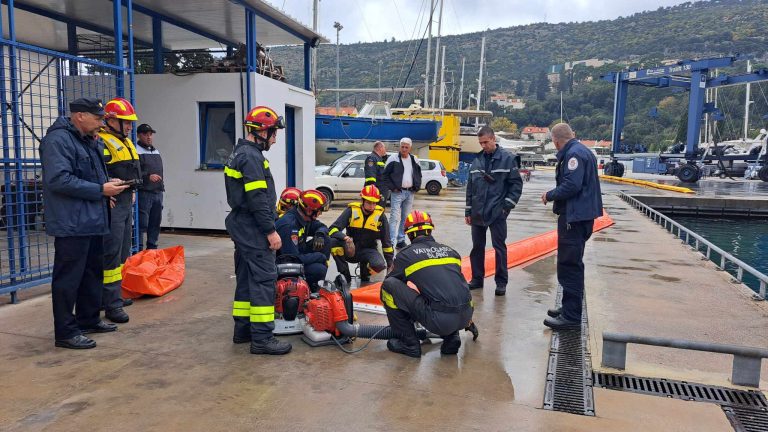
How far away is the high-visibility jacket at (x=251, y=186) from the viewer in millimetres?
4047

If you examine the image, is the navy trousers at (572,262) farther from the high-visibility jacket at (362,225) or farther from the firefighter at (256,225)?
the firefighter at (256,225)

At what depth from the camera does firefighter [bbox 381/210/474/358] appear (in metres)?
4.02

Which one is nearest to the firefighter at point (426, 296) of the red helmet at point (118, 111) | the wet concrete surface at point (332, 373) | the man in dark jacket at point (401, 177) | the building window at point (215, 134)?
the wet concrete surface at point (332, 373)

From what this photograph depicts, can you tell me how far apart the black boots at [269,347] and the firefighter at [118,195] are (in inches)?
57.7

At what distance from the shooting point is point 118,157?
4.98 meters

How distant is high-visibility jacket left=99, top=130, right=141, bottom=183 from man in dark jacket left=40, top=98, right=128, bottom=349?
1.94 ft

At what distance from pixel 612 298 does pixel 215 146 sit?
6.73 m

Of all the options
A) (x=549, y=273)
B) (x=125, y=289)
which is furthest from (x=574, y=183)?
(x=125, y=289)

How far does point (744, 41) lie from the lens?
9450 cm

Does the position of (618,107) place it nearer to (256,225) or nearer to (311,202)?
(311,202)

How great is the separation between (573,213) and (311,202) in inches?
95.6

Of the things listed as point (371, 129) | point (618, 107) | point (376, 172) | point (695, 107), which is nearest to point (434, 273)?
point (376, 172)

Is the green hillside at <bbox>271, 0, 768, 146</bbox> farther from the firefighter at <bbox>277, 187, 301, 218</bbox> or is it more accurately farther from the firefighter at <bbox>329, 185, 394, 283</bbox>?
the firefighter at <bbox>277, 187, 301, 218</bbox>

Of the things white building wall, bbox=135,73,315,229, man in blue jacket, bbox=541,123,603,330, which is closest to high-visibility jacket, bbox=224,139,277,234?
man in blue jacket, bbox=541,123,603,330
